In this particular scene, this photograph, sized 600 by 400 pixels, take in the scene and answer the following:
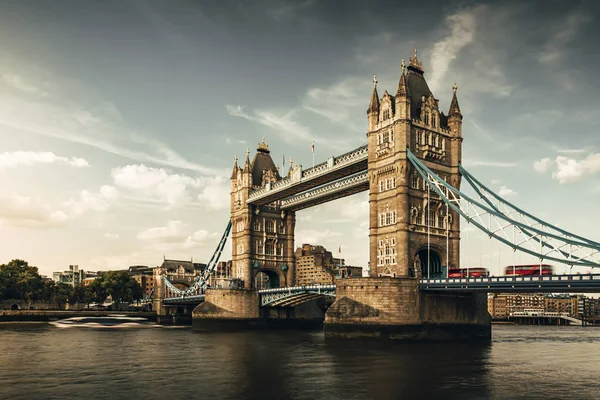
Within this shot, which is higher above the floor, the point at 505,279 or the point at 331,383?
the point at 505,279

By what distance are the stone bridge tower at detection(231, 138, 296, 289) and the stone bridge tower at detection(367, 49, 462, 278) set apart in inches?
1254

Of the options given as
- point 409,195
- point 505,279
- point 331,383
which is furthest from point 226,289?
point 331,383

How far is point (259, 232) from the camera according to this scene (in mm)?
97250

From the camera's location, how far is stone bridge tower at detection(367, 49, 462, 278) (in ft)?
205

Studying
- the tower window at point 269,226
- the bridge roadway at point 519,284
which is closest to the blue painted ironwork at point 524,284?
the bridge roadway at point 519,284

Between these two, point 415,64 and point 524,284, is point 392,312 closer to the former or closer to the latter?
point 524,284

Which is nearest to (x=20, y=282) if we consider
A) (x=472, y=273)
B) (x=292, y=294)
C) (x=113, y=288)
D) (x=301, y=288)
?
(x=113, y=288)

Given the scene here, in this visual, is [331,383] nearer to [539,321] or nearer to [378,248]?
[378,248]

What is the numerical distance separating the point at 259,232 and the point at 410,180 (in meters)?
39.6

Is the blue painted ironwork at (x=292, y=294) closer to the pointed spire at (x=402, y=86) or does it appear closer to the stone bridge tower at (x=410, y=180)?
the stone bridge tower at (x=410, y=180)

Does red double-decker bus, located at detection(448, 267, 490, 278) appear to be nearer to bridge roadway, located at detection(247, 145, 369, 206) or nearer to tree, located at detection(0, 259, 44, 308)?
bridge roadway, located at detection(247, 145, 369, 206)

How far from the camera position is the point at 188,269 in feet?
575

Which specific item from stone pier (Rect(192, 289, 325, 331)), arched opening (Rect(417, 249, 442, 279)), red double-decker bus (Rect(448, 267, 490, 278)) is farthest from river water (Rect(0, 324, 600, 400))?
stone pier (Rect(192, 289, 325, 331))

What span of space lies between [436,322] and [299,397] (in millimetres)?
32819
